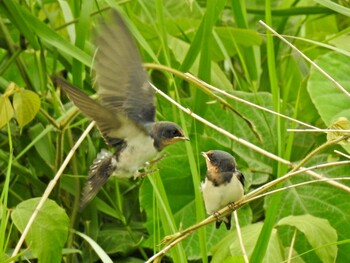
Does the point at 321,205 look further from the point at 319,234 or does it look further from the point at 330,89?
the point at 319,234

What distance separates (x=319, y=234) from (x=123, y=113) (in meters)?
0.65

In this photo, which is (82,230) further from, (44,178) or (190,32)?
(190,32)

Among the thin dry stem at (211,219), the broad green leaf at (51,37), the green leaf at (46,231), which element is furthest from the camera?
the broad green leaf at (51,37)

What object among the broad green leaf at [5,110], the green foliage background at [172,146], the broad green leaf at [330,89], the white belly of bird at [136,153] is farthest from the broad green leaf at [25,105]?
the broad green leaf at [330,89]

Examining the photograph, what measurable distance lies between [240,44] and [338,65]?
1.15ft

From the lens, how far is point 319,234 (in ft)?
8.96

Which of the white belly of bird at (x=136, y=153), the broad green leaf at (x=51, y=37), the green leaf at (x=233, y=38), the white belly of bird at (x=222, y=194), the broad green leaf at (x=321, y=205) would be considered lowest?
the broad green leaf at (x=321, y=205)

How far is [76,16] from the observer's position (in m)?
3.23

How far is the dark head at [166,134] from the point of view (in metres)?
2.36

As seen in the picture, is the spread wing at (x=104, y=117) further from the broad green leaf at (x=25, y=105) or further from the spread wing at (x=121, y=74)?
the broad green leaf at (x=25, y=105)

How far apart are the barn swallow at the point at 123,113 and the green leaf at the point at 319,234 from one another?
1.68 feet

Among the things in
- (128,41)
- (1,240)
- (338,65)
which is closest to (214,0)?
(128,41)

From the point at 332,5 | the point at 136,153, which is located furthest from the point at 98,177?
the point at 332,5

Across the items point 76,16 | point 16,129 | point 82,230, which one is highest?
point 76,16
